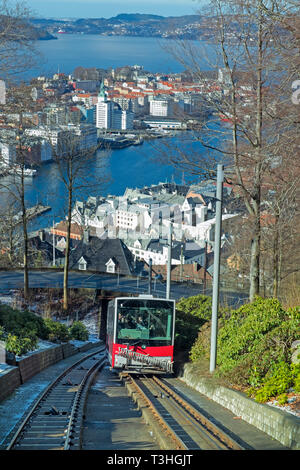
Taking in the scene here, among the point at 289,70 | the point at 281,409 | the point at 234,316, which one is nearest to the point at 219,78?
the point at 289,70

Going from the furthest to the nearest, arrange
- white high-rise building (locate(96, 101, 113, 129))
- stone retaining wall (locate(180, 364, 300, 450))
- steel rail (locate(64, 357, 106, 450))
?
1. white high-rise building (locate(96, 101, 113, 129))
2. steel rail (locate(64, 357, 106, 450))
3. stone retaining wall (locate(180, 364, 300, 450))

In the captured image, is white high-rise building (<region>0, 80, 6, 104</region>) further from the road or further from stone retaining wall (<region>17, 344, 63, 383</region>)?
the road

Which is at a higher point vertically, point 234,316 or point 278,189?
point 278,189

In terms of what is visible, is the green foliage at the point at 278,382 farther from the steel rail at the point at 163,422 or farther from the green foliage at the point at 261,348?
the steel rail at the point at 163,422

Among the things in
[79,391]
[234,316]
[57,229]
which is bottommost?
[57,229]

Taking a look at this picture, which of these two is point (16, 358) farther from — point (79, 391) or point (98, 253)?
point (98, 253)

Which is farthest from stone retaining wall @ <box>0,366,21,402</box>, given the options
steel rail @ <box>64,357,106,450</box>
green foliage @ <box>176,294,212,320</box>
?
green foliage @ <box>176,294,212,320</box>
